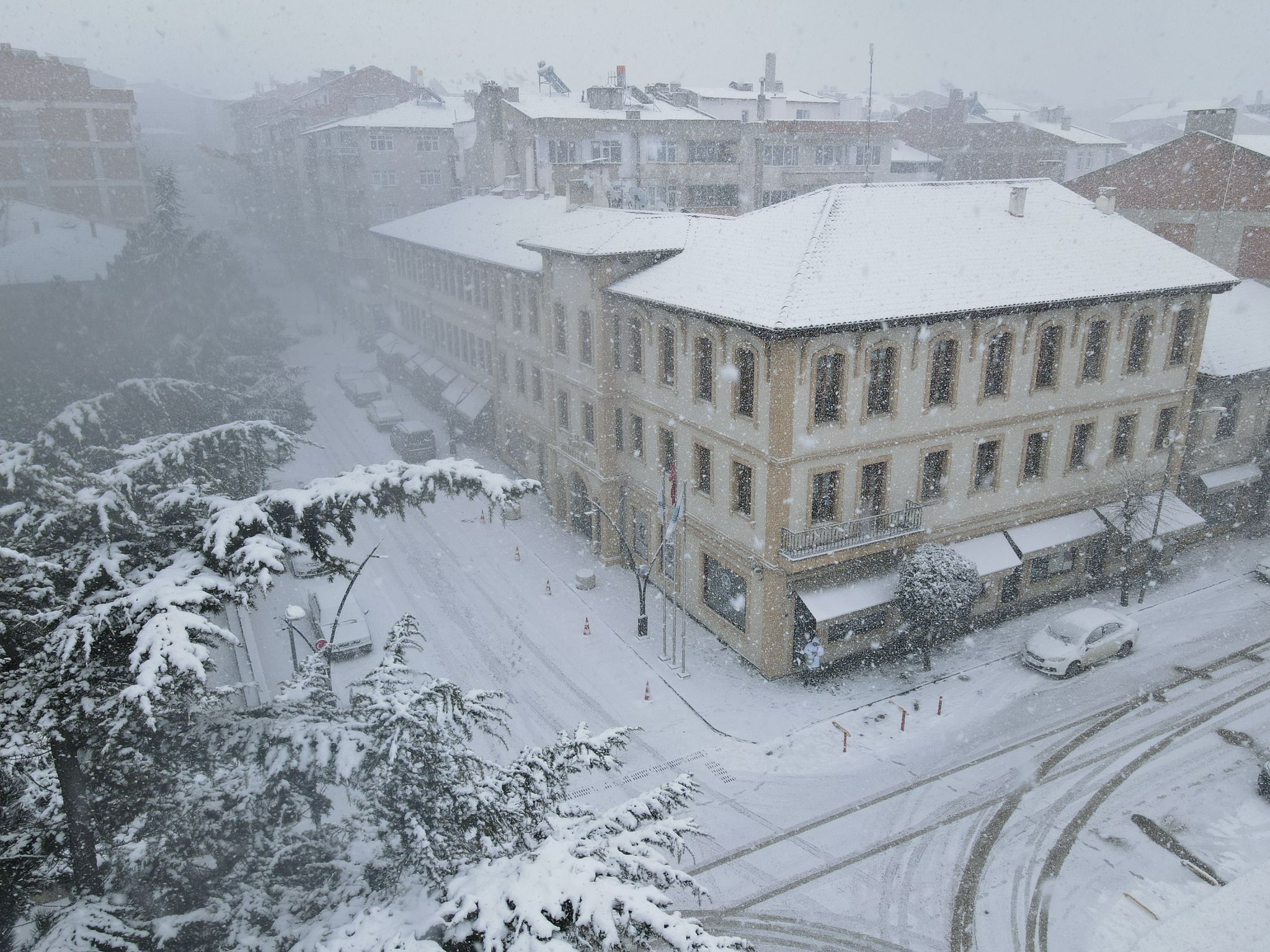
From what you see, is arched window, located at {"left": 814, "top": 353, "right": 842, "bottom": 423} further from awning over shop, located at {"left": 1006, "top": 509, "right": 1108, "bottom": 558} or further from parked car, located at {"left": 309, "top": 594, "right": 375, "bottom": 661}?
parked car, located at {"left": 309, "top": 594, "right": 375, "bottom": 661}

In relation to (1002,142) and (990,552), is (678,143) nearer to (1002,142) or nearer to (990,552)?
(1002,142)

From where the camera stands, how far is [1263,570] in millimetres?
27328

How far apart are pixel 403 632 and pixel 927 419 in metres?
18.2

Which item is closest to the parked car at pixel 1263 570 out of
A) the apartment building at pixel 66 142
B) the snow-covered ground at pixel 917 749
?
the snow-covered ground at pixel 917 749

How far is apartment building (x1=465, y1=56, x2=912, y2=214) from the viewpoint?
170ft

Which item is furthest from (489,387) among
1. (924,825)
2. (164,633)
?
(164,633)

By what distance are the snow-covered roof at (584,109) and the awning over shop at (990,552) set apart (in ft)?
124

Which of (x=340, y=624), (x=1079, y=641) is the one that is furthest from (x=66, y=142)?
(x=1079, y=641)

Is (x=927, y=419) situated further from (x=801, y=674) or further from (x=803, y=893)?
(x=803, y=893)

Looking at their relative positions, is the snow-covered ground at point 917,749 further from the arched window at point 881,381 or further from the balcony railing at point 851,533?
the arched window at point 881,381

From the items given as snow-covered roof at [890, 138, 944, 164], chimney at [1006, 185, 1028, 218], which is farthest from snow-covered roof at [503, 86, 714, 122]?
chimney at [1006, 185, 1028, 218]

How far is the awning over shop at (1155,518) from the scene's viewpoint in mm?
26219

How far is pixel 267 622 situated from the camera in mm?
26953

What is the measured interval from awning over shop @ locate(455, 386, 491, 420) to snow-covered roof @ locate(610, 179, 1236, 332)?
1548 cm
